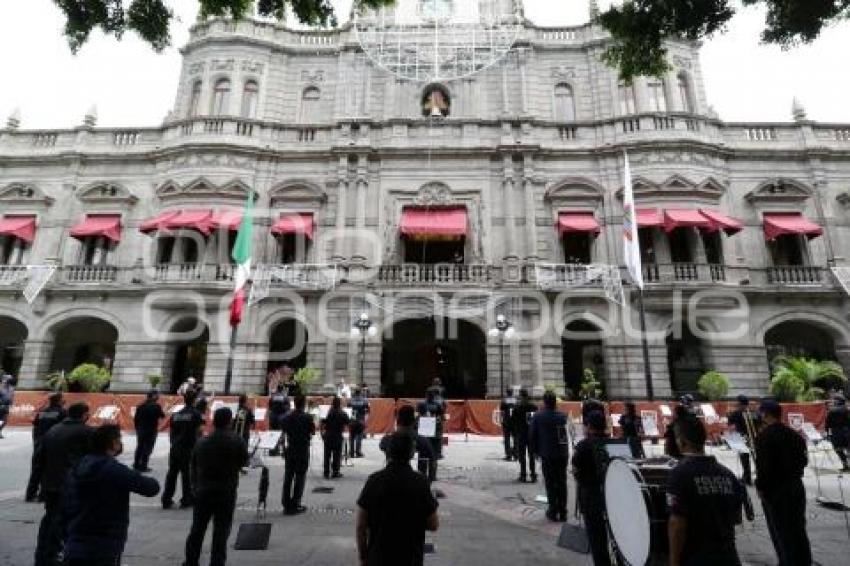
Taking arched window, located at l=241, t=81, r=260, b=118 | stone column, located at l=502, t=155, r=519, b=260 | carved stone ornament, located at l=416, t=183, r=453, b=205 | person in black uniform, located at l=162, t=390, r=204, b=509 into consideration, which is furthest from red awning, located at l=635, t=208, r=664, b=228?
arched window, located at l=241, t=81, r=260, b=118

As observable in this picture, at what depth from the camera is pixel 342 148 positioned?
20.8 meters

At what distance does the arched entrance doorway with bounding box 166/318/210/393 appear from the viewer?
64.6 feet

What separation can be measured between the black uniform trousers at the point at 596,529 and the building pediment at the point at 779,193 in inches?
770

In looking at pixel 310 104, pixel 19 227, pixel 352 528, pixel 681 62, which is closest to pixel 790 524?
pixel 352 528

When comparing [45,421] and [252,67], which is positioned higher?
[252,67]

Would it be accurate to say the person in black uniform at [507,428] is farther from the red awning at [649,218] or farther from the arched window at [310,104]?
the arched window at [310,104]

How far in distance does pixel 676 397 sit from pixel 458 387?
333 inches

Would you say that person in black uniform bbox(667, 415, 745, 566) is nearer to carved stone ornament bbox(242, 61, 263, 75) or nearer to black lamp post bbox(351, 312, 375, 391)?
black lamp post bbox(351, 312, 375, 391)

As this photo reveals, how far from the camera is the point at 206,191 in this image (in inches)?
793

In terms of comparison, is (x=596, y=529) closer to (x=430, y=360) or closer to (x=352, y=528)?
(x=352, y=528)

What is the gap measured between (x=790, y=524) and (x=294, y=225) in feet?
58.2

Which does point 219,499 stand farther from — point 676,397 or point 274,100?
point 274,100

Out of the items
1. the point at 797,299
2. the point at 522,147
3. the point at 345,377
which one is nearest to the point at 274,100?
the point at 522,147

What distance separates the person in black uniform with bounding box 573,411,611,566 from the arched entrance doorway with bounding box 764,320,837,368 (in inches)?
703
